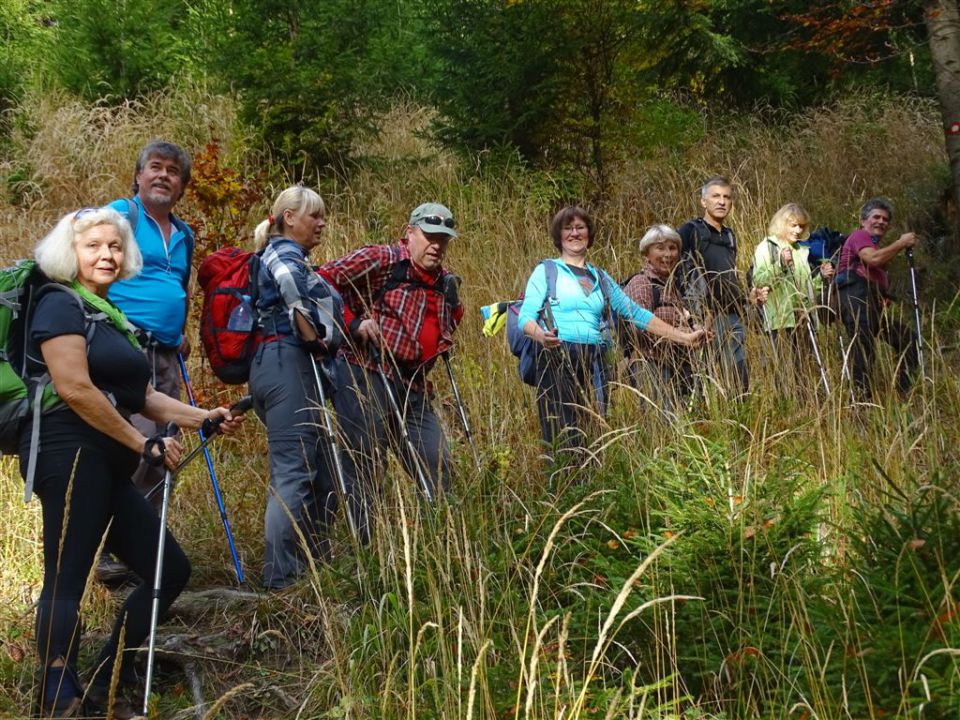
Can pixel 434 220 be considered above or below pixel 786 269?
above

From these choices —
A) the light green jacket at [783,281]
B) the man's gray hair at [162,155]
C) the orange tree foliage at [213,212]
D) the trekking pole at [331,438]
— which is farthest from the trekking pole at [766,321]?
the orange tree foliage at [213,212]

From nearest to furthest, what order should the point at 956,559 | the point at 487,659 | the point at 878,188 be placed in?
the point at 956,559 < the point at 487,659 < the point at 878,188

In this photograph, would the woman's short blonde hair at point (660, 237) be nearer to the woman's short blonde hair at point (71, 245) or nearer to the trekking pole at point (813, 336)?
the trekking pole at point (813, 336)

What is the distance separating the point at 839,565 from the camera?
12.5 feet

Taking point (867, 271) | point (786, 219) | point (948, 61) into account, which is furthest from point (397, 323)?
point (948, 61)

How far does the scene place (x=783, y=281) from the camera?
23.4ft

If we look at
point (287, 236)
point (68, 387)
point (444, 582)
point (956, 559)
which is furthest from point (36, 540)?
point (956, 559)

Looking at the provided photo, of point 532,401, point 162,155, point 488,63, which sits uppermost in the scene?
point 488,63

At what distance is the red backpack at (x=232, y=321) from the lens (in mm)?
5504

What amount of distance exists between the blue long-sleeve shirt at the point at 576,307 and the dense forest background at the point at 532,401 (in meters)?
0.41

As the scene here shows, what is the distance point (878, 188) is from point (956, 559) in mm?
9651

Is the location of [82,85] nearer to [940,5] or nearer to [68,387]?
[940,5]

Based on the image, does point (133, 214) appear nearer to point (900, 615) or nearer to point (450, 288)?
point (450, 288)

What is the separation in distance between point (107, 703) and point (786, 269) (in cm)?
507
